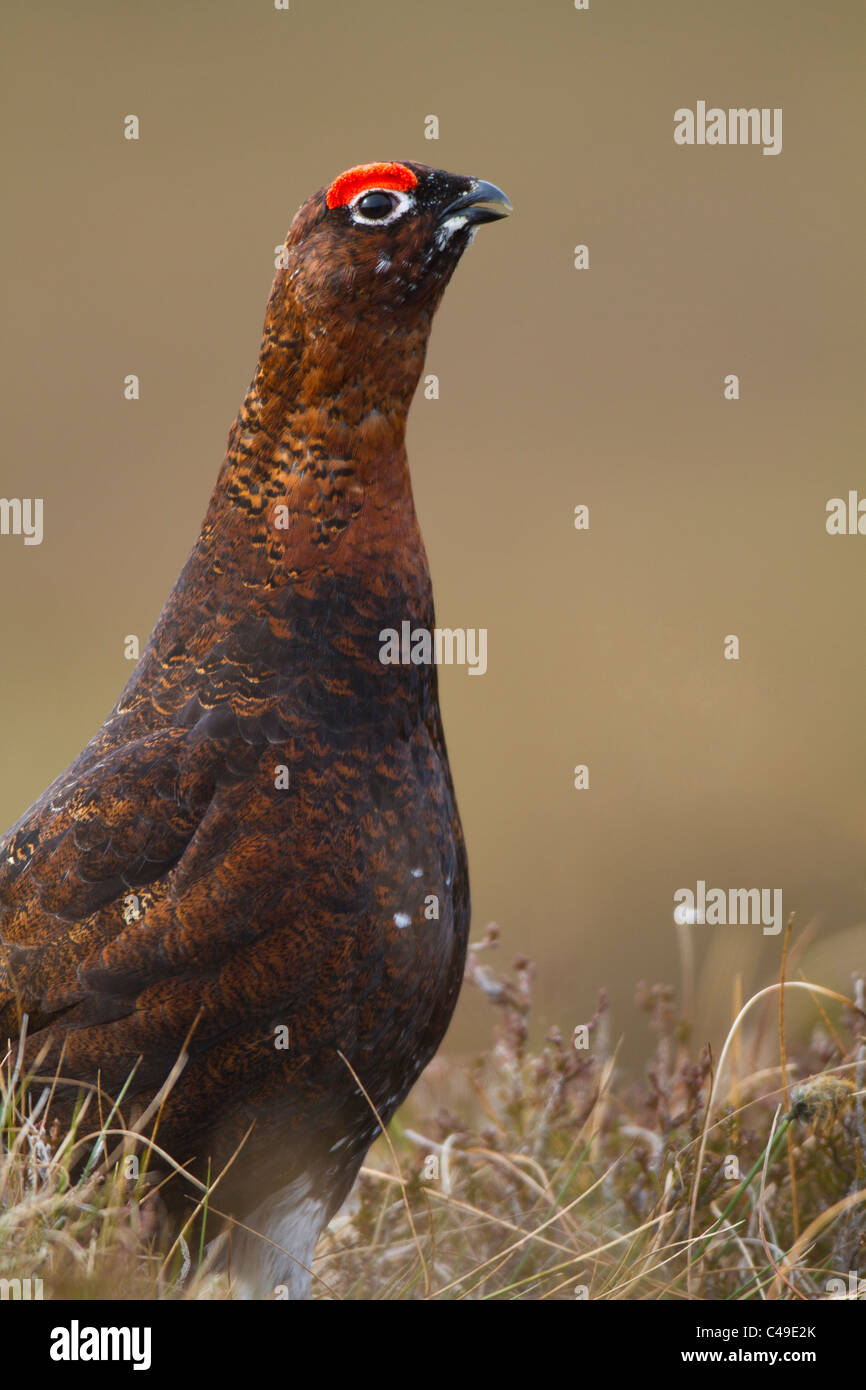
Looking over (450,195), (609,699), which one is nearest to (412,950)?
(450,195)

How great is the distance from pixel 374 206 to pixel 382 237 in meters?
0.10

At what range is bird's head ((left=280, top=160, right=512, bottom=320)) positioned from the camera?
163 inches

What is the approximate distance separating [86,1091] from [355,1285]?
1.18m

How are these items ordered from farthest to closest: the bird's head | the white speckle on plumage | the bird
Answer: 1. the white speckle on plumage
2. the bird's head
3. the bird

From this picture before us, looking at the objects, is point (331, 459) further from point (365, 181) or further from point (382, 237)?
point (365, 181)

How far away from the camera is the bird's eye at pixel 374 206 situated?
419 centimetres

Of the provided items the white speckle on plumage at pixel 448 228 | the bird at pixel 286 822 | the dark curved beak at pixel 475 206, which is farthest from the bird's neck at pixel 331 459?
the dark curved beak at pixel 475 206

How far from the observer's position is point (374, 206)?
420 cm

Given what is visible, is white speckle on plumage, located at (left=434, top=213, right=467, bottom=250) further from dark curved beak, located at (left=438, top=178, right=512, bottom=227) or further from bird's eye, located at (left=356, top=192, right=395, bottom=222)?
bird's eye, located at (left=356, top=192, right=395, bottom=222)

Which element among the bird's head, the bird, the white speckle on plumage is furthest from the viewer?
the white speckle on plumage

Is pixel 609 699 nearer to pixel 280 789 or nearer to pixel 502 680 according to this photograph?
pixel 502 680

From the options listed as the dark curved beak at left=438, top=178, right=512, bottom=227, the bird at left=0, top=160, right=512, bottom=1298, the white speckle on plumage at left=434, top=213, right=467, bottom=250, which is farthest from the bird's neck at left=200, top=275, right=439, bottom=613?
the dark curved beak at left=438, top=178, right=512, bottom=227

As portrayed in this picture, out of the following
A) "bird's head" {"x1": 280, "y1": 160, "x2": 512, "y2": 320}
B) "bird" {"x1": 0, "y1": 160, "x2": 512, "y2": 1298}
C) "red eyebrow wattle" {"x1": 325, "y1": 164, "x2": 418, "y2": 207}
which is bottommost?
"bird" {"x1": 0, "y1": 160, "x2": 512, "y2": 1298}
